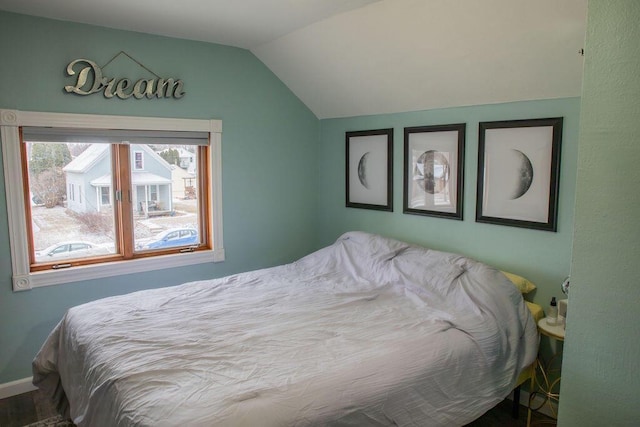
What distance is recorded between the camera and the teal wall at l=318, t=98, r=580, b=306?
8.42ft

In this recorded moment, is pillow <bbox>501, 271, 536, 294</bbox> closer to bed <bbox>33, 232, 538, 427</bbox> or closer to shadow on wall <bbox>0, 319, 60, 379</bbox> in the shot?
bed <bbox>33, 232, 538, 427</bbox>

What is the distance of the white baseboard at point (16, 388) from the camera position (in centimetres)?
289

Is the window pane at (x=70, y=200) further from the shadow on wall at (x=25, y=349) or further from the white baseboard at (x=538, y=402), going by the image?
the white baseboard at (x=538, y=402)

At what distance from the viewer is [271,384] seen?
1.77 metres

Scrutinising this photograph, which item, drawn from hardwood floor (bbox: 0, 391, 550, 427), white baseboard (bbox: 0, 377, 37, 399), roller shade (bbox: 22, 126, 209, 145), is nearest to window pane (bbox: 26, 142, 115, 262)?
roller shade (bbox: 22, 126, 209, 145)

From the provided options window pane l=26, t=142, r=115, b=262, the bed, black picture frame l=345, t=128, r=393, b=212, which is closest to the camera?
the bed

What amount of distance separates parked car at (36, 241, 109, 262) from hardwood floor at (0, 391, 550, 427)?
0.92 m

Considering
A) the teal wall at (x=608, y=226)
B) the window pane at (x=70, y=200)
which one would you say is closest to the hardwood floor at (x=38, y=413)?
the window pane at (x=70, y=200)

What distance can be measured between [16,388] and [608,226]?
3.50 metres

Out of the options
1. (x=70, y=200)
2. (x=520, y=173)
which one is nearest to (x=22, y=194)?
(x=70, y=200)

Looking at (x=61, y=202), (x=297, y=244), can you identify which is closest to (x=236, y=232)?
(x=297, y=244)

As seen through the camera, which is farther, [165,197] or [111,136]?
[165,197]

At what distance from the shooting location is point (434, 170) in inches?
129

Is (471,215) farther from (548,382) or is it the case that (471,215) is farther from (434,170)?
(548,382)
